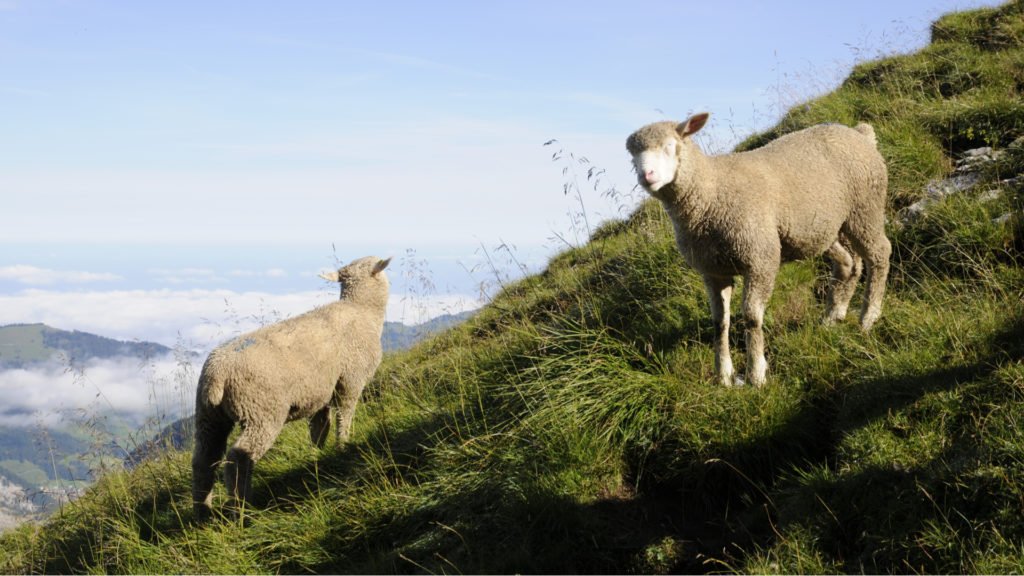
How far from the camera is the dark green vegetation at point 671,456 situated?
15.1 ft

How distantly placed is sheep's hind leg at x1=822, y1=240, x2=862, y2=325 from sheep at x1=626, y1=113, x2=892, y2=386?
1 centimetres

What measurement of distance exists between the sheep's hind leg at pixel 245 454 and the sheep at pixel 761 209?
11.4ft

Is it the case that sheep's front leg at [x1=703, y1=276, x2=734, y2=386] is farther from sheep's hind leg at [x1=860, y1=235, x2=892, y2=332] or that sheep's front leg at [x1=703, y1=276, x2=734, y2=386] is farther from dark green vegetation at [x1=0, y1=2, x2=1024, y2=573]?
sheep's hind leg at [x1=860, y1=235, x2=892, y2=332]

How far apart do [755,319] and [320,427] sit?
13.3 feet

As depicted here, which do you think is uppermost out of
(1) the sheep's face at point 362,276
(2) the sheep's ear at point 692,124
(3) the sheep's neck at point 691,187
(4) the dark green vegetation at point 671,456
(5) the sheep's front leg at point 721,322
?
(2) the sheep's ear at point 692,124

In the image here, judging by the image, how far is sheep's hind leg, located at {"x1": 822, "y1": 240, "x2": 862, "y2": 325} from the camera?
689cm

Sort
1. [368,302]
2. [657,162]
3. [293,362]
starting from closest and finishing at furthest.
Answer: [657,162] < [293,362] < [368,302]

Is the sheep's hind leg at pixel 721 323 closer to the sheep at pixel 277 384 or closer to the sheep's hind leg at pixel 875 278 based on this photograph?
the sheep's hind leg at pixel 875 278

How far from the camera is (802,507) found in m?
4.77

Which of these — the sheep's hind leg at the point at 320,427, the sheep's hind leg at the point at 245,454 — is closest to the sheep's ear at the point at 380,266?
the sheep's hind leg at the point at 320,427

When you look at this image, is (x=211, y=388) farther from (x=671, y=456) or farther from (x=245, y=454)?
(x=671, y=456)

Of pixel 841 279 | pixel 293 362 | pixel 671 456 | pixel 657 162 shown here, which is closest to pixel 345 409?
pixel 293 362

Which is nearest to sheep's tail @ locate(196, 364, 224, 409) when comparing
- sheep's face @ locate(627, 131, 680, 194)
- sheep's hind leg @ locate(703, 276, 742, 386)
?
sheep's face @ locate(627, 131, 680, 194)

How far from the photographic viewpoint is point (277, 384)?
636 centimetres
